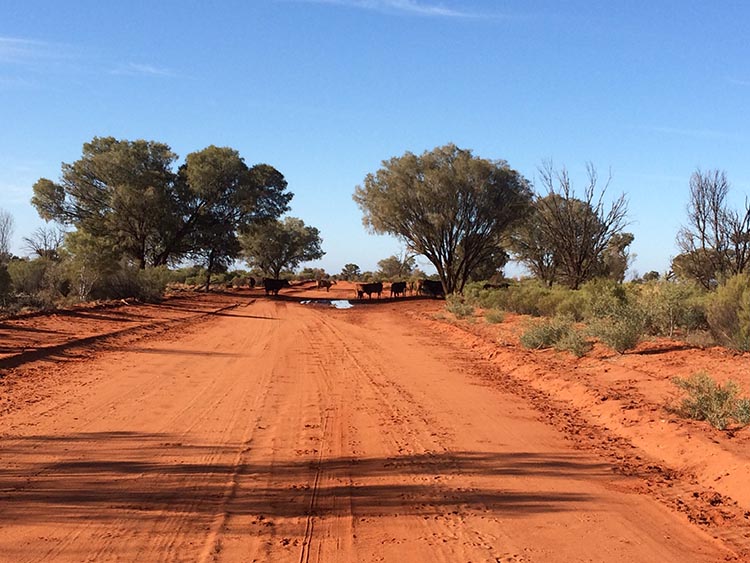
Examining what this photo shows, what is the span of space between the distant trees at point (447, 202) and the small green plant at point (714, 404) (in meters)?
33.6

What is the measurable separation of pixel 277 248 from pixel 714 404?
78984 millimetres

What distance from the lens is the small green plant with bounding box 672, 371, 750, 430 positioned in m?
7.90

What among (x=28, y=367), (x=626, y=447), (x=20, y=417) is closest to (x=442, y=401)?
(x=626, y=447)

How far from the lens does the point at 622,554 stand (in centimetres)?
464

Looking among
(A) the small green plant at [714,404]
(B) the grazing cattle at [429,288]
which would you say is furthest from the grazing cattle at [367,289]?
(A) the small green plant at [714,404]

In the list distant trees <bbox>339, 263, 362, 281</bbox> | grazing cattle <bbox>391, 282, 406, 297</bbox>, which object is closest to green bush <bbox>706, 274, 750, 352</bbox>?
grazing cattle <bbox>391, 282, 406, 297</bbox>

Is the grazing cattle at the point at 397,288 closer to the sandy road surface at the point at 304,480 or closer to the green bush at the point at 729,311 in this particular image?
the green bush at the point at 729,311

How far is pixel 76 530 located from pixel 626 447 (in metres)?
6.29

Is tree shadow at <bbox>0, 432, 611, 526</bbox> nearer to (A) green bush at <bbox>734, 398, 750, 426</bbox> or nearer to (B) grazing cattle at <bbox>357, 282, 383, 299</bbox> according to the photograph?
(A) green bush at <bbox>734, 398, 750, 426</bbox>

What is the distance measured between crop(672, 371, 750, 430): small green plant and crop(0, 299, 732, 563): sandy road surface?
194cm

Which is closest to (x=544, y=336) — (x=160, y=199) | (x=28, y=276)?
(x=28, y=276)

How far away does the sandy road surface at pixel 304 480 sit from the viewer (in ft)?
15.1

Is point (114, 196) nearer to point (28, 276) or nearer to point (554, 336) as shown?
point (28, 276)

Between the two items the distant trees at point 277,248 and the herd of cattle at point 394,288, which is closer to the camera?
the herd of cattle at point 394,288
